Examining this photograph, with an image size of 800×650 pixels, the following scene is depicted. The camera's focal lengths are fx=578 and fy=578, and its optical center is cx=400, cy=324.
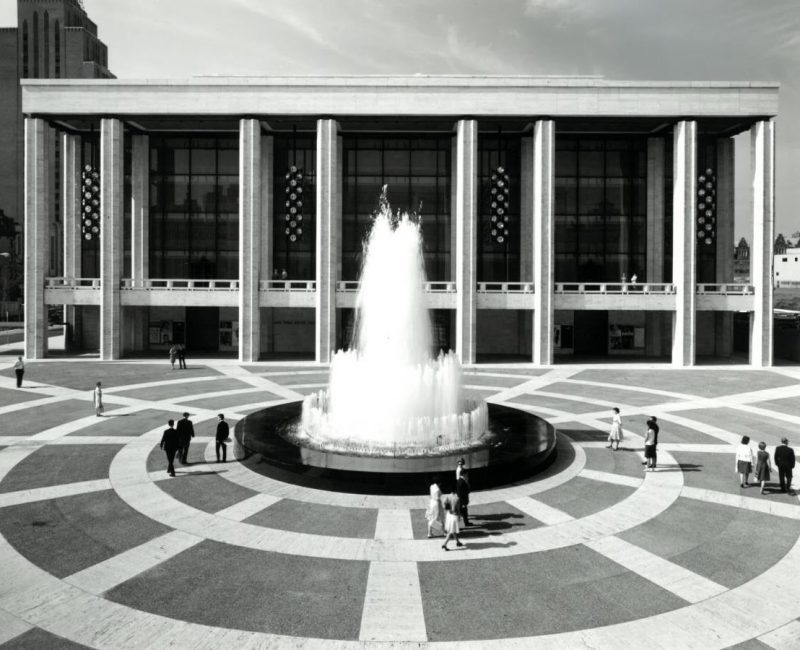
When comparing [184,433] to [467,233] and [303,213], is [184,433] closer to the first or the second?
[467,233]

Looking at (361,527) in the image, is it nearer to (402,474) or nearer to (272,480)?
(402,474)

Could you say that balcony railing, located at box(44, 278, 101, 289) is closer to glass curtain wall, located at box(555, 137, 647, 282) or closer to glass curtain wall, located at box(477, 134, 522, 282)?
glass curtain wall, located at box(477, 134, 522, 282)

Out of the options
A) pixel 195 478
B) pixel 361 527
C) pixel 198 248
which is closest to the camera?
pixel 361 527

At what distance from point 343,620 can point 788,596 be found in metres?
8.46

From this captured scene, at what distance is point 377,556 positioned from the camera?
1261 centimetres

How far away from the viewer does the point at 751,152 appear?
44.8 meters

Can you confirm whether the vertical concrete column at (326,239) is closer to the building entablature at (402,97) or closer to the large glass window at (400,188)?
the building entablature at (402,97)

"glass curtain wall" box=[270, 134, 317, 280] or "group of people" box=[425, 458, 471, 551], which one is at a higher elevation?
"glass curtain wall" box=[270, 134, 317, 280]

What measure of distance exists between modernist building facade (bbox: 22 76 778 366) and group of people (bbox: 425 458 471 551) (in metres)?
30.6

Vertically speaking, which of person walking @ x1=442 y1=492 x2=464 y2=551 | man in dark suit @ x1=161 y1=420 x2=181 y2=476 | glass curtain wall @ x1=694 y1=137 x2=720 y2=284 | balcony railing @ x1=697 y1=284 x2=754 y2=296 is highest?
glass curtain wall @ x1=694 y1=137 x2=720 y2=284

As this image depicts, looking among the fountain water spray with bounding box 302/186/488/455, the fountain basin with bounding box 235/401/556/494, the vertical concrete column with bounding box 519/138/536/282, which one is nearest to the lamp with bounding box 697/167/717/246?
the vertical concrete column with bounding box 519/138/536/282

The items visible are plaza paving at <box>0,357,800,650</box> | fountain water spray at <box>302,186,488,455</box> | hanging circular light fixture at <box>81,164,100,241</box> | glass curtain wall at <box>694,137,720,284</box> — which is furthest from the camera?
glass curtain wall at <box>694,137,720,284</box>

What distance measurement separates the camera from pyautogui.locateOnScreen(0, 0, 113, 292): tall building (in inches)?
6093

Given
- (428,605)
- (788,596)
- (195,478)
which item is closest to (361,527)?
(428,605)
